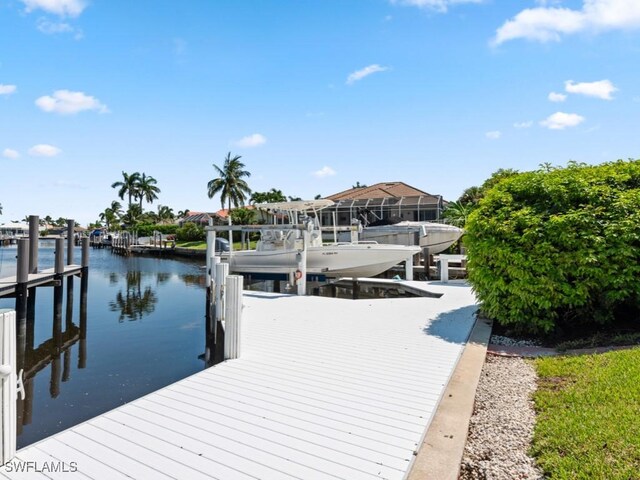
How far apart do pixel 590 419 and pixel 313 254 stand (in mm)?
10630

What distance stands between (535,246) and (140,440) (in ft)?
19.0

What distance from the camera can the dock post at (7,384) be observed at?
108 inches

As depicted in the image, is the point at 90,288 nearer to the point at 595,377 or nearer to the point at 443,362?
the point at 443,362

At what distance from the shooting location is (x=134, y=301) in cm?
1617

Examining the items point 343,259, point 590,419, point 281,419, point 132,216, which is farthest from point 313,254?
point 132,216

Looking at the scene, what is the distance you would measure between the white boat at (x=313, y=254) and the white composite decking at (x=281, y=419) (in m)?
7.12

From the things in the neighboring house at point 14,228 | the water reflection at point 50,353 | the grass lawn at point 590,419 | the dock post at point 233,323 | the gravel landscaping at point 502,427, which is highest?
the neighboring house at point 14,228

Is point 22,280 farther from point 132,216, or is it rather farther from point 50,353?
point 132,216

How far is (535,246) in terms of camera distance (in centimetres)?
611

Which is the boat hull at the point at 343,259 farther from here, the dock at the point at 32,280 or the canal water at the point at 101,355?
the dock at the point at 32,280

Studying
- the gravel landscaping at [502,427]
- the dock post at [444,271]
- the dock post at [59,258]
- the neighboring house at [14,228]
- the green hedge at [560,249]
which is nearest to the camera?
the gravel landscaping at [502,427]

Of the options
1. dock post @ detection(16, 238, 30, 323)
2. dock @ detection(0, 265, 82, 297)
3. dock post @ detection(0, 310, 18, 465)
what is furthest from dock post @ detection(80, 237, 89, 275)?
dock post @ detection(0, 310, 18, 465)

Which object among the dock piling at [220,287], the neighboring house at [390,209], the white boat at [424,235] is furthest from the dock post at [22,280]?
the neighboring house at [390,209]

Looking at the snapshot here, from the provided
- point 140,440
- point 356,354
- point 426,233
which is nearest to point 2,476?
point 140,440
